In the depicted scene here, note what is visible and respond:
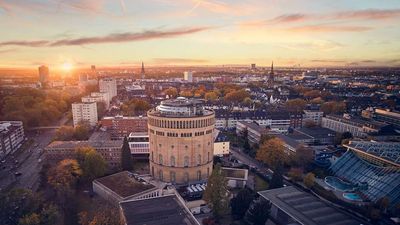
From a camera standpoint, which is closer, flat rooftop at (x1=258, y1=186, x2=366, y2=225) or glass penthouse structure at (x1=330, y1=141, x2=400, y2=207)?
flat rooftop at (x1=258, y1=186, x2=366, y2=225)

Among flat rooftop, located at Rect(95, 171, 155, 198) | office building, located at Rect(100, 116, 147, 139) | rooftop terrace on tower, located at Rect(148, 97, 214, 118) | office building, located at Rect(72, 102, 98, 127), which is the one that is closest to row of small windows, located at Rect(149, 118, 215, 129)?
rooftop terrace on tower, located at Rect(148, 97, 214, 118)

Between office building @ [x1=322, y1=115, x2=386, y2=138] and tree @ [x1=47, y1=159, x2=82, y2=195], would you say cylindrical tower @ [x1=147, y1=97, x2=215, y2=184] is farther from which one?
office building @ [x1=322, y1=115, x2=386, y2=138]

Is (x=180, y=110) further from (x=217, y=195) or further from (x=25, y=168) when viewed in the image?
(x=25, y=168)

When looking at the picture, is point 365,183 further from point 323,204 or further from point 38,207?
point 38,207

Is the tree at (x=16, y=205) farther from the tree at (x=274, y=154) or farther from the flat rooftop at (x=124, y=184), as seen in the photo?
the tree at (x=274, y=154)

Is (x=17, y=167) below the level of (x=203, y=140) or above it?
below

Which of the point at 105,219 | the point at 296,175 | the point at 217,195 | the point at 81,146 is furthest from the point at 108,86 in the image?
the point at 105,219

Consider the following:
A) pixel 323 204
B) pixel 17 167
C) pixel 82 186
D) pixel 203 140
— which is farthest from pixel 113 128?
pixel 323 204
